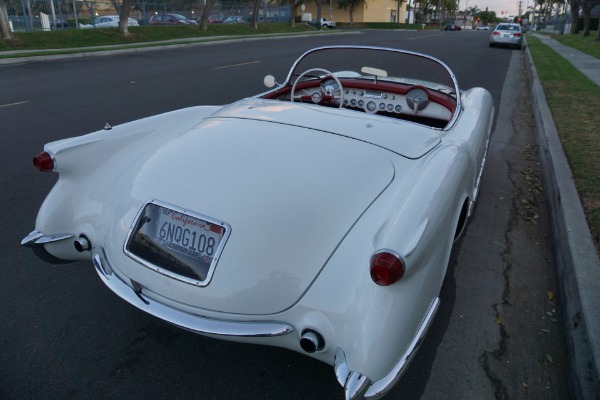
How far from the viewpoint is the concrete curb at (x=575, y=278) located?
2.11 metres

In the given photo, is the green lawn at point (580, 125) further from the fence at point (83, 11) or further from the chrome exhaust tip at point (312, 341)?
the fence at point (83, 11)

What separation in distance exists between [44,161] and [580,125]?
627 centimetres

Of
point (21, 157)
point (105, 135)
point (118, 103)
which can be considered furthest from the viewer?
point (118, 103)

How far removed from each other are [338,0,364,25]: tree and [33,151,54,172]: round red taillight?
61365mm

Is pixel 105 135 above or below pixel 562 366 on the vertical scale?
above

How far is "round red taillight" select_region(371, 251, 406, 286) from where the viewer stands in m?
1.67

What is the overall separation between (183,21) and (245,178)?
33.9m

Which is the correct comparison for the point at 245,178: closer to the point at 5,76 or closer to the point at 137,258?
the point at 137,258

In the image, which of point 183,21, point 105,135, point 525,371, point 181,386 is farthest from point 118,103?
point 183,21

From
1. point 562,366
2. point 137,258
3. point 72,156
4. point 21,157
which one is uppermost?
point 72,156

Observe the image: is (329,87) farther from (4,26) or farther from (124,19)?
(124,19)

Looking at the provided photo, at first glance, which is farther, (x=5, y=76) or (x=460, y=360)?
(x=5, y=76)

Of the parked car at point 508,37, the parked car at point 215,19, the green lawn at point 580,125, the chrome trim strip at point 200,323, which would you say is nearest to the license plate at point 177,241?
the chrome trim strip at point 200,323

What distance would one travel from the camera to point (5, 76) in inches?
441
